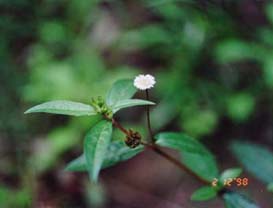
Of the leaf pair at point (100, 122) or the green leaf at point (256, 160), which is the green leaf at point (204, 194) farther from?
the green leaf at point (256, 160)

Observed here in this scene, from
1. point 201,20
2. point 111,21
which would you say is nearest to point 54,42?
point 111,21

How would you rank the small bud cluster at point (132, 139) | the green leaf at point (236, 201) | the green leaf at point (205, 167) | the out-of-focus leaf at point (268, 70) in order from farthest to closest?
1. the out-of-focus leaf at point (268, 70)
2. the green leaf at point (205, 167)
3. the green leaf at point (236, 201)
4. the small bud cluster at point (132, 139)

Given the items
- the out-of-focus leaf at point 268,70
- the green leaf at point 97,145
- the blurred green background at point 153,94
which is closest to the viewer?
the green leaf at point 97,145

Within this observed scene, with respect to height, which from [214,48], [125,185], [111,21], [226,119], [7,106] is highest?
[111,21]

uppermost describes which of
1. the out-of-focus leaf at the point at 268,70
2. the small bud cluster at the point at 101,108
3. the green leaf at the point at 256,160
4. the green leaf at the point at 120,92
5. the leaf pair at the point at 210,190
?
the green leaf at the point at 120,92

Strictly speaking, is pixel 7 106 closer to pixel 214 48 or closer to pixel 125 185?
pixel 125 185

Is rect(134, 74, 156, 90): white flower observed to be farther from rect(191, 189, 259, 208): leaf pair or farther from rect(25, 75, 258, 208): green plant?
rect(191, 189, 259, 208): leaf pair

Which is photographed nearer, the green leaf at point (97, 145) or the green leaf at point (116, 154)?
the green leaf at point (97, 145)

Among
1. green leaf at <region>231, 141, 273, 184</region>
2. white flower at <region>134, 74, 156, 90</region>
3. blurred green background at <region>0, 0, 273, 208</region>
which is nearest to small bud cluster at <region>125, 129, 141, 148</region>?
white flower at <region>134, 74, 156, 90</region>

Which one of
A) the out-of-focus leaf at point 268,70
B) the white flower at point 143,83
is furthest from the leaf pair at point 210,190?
the out-of-focus leaf at point 268,70
